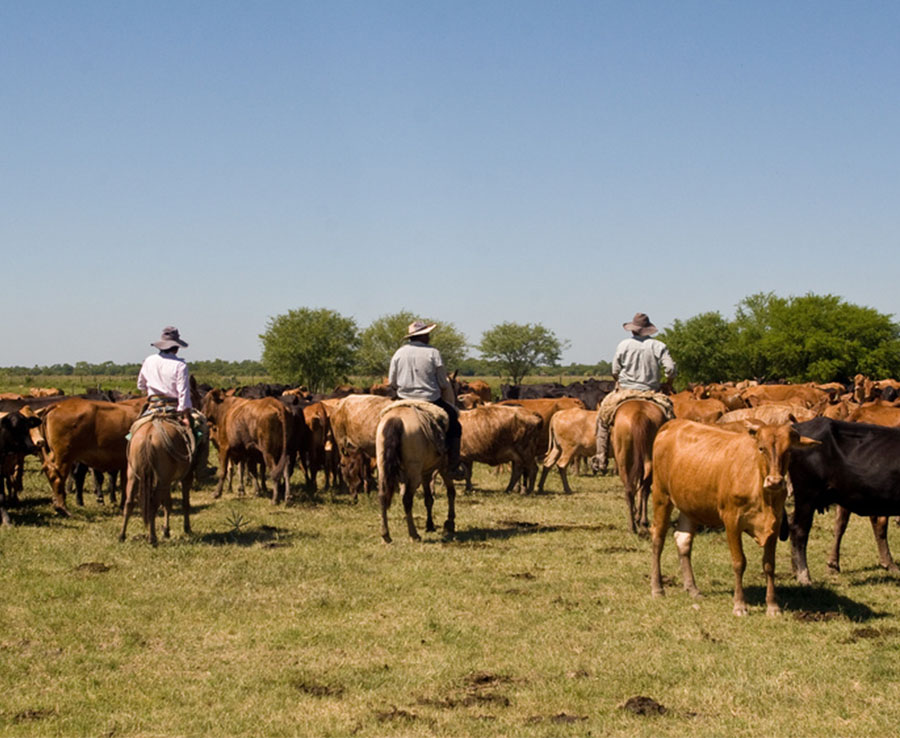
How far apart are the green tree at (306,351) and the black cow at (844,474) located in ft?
204

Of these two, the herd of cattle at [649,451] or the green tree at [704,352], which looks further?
the green tree at [704,352]

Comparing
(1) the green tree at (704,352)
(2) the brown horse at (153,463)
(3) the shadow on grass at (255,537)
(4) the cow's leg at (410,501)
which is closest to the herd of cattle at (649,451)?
(2) the brown horse at (153,463)

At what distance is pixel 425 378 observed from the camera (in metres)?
11.8

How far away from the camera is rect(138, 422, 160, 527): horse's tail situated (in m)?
10.7

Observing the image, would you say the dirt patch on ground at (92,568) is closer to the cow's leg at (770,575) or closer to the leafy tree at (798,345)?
the cow's leg at (770,575)

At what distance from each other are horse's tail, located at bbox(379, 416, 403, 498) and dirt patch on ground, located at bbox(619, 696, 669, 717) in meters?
5.65

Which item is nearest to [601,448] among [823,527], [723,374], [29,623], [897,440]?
[823,527]

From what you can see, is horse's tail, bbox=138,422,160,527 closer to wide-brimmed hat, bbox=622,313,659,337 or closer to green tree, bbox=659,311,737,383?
wide-brimmed hat, bbox=622,313,659,337

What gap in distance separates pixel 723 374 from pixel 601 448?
2242 inches

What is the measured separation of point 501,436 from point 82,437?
21.7 ft

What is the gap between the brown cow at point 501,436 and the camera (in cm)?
1584

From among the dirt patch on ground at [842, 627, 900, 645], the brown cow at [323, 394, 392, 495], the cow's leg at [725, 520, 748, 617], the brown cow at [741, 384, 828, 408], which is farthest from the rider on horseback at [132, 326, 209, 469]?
the brown cow at [741, 384, 828, 408]

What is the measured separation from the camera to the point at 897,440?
895 centimetres

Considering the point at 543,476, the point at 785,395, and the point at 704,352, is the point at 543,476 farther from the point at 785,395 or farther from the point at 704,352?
the point at 704,352
